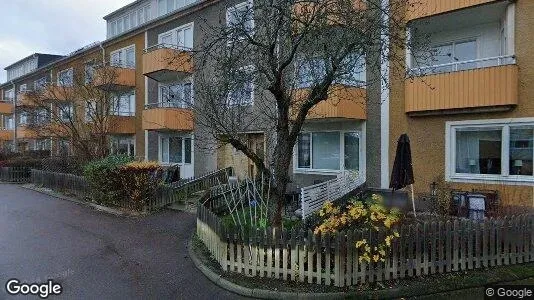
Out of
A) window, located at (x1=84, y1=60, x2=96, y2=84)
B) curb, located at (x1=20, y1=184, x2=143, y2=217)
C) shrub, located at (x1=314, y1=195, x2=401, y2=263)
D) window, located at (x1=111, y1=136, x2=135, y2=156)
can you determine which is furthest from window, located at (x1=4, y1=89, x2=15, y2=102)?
shrub, located at (x1=314, y1=195, x2=401, y2=263)

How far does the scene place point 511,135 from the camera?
406 inches

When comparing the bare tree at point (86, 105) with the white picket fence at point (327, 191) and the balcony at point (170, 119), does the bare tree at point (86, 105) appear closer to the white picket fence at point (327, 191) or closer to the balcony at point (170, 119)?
the balcony at point (170, 119)

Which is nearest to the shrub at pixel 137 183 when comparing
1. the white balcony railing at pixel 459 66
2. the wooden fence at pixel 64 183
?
the wooden fence at pixel 64 183

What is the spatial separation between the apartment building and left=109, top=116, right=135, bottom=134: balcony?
16173 mm

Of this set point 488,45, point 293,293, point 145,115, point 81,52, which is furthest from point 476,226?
point 81,52

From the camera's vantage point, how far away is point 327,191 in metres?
10.1

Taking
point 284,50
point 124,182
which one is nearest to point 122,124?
point 124,182

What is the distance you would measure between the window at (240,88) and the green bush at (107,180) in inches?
208

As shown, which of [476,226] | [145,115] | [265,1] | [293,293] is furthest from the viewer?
[145,115]

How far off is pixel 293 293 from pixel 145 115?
16.7 metres

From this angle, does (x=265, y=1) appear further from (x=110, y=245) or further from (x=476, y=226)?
(x=110, y=245)

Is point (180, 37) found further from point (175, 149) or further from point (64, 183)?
point (64, 183)

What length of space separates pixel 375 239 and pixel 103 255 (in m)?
5.53

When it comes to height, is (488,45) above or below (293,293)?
above
